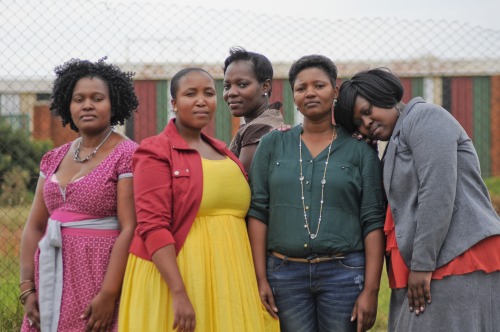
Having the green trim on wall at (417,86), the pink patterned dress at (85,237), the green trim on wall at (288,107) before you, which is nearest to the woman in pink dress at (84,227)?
the pink patterned dress at (85,237)

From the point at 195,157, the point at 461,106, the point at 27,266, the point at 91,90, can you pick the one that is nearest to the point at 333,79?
the point at 195,157

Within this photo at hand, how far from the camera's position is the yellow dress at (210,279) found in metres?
3.15

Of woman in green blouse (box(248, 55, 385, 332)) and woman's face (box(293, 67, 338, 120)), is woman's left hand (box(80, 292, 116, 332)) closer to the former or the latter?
woman in green blouse (box(248, 55, 385, 332))

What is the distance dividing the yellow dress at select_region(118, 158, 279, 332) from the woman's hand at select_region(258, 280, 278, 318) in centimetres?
4

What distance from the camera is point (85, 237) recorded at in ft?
10.8

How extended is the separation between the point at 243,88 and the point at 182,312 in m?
1.45

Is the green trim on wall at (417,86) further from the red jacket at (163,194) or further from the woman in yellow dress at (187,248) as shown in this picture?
the red jacket at (163,194)

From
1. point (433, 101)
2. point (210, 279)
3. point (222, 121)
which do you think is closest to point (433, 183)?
point (210, 279)

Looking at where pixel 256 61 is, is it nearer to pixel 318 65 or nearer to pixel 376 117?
pixel 318 65

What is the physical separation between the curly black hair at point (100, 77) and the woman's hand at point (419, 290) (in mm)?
1619

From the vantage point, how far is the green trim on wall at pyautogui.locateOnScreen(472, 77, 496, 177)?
12086mm

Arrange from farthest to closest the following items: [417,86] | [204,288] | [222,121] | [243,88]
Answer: [417,86] → [222,121] → [243,88] → [204,288]

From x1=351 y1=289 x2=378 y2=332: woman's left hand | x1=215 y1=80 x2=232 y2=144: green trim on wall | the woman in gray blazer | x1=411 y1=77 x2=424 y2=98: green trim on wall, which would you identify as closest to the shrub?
x1=215 y1=80 x2=232 y2=144: green trim on wall

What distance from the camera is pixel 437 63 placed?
984cm
